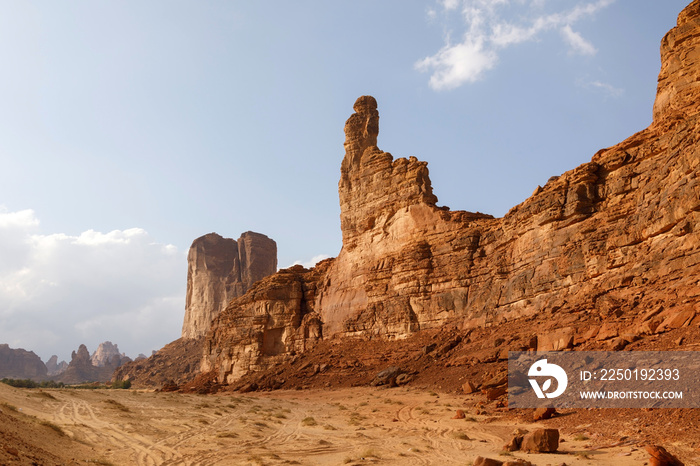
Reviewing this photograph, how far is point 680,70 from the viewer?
88.7 ft

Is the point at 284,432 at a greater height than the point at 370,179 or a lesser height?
lesser

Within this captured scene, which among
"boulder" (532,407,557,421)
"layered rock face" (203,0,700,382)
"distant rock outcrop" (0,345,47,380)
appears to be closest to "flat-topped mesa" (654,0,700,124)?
"layered rock face" (203,0,700,382)

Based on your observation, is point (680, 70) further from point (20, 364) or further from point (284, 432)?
point (20, 364)

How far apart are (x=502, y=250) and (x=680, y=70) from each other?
14107 mm

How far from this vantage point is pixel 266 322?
4728 centimetres

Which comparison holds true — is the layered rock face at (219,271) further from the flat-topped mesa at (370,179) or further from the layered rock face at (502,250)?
the flat-topped mesa at (370,179)

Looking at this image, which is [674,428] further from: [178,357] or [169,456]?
[178,357]

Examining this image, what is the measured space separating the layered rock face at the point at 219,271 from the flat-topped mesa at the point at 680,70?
73.6 m

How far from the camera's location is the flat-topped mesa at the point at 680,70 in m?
26.2

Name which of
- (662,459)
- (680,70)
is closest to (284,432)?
(662,459)

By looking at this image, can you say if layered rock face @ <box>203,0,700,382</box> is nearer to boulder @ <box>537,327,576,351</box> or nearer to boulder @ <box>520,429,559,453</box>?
boulder @ <box>537,327,576,351</box>

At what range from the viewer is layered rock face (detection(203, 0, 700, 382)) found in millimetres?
22906
